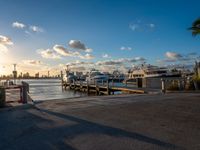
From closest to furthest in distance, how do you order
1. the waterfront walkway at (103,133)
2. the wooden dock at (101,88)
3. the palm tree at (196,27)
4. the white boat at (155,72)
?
the waterfront walkway at (103,133) → the palm tree at (196,27) → the wooden dock at (101,88) → the white boat at (155,72)

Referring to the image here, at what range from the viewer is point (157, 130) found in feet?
15.9

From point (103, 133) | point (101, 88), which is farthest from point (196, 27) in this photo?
point (101, 88)

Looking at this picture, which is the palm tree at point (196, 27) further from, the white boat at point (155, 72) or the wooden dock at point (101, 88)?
the white boat at point (155, 72)

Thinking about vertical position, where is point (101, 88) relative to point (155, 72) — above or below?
below

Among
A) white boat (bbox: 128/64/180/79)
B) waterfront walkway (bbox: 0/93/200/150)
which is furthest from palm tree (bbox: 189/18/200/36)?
white boat (bbox: 128/64/180/79)

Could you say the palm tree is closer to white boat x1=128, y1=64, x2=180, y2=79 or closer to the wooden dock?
→ the wooden dock

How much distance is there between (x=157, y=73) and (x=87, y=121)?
35157 mm

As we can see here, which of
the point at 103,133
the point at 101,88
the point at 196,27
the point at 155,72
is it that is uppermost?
the point at 196,27

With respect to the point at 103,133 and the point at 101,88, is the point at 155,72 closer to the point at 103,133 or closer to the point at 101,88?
the point at 101,88

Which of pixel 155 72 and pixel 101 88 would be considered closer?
pixel 101 88

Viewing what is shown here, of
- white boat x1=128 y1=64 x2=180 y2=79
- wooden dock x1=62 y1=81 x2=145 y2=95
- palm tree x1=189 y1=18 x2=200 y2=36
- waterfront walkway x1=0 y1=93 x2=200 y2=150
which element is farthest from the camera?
white boat x1=128 y1=64 x2=180 y2=79

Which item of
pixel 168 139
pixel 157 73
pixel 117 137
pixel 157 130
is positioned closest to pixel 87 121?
pixel 117 137

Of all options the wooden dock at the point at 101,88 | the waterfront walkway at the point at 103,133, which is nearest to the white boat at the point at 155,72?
the wooden dock at the point at 101,88

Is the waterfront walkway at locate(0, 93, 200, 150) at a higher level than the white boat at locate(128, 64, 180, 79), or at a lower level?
lower
